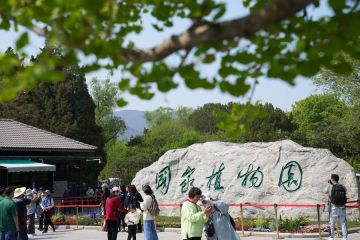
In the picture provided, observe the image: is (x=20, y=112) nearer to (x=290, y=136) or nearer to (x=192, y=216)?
(x=290, y=136)

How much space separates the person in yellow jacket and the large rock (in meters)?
10.6

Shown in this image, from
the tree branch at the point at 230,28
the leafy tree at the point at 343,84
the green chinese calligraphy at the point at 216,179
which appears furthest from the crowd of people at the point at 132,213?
the leafy tree at the point at 343,84

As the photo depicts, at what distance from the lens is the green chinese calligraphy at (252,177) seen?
69.7ft

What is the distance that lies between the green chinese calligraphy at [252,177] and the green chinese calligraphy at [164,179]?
3.39 metres

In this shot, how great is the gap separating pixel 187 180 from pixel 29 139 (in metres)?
12.3

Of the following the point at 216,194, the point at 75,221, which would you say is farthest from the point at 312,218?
the point at 75,221

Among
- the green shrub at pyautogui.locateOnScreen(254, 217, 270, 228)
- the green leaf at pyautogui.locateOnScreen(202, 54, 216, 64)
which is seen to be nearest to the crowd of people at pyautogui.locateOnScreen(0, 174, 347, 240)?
the green shrub at pyautogui.locateOnScreen(254, 217, 270, 228)

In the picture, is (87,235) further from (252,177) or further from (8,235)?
(8,235)

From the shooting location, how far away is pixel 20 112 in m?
41.2

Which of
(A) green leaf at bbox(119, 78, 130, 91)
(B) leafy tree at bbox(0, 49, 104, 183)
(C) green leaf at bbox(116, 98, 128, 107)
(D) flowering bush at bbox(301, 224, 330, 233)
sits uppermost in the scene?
(B) leafy tree at bbox(0, 49, 104, 183)

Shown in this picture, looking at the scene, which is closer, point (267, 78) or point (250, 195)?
point (267, 78)

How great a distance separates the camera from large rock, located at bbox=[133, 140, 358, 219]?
19.8 metres

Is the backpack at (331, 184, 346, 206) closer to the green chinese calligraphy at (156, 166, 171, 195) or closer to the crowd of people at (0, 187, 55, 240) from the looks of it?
the crowd of people at (0, 187, 55, 240)

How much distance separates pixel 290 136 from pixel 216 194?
68.5 feet
